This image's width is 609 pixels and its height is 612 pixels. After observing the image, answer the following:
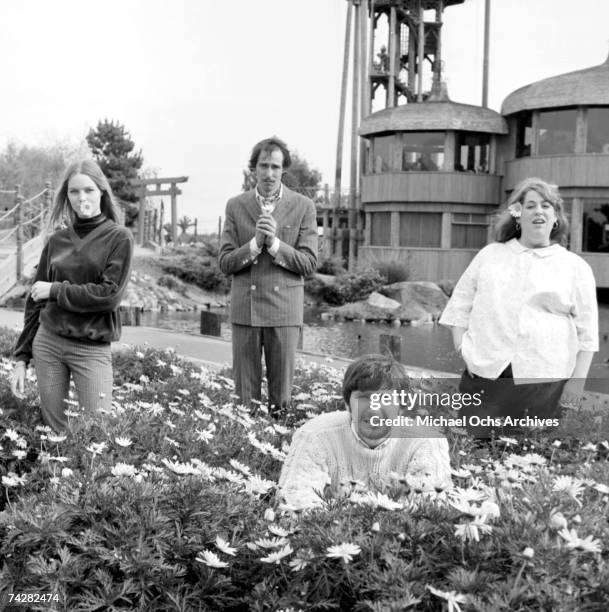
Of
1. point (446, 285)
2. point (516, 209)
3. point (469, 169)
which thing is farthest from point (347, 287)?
point (516, 209)

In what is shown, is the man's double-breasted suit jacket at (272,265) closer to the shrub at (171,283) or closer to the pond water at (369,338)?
the pond water at (369,338)

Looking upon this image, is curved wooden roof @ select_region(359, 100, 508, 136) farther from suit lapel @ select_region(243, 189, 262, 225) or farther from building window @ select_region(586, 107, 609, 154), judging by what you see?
suit lapel @ select_region(243, 189, 262, 225)

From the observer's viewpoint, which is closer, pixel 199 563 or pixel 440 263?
pixel 199 563

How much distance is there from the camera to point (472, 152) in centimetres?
3406

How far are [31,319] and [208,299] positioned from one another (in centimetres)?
2754

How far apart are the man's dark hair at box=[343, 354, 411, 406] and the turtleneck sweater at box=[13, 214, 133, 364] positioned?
1.76m

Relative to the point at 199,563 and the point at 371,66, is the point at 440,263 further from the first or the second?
the point at 199,563

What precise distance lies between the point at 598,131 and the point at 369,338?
14.0 metres

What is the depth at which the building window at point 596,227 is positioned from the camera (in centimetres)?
3180

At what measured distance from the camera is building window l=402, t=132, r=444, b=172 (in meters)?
33.8

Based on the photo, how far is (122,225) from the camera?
A: 15.7 ft

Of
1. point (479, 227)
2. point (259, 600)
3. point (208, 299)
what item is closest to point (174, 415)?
point (259, 600)

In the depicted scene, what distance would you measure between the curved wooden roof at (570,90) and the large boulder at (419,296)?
7406 millimetres

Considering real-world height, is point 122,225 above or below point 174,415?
above
